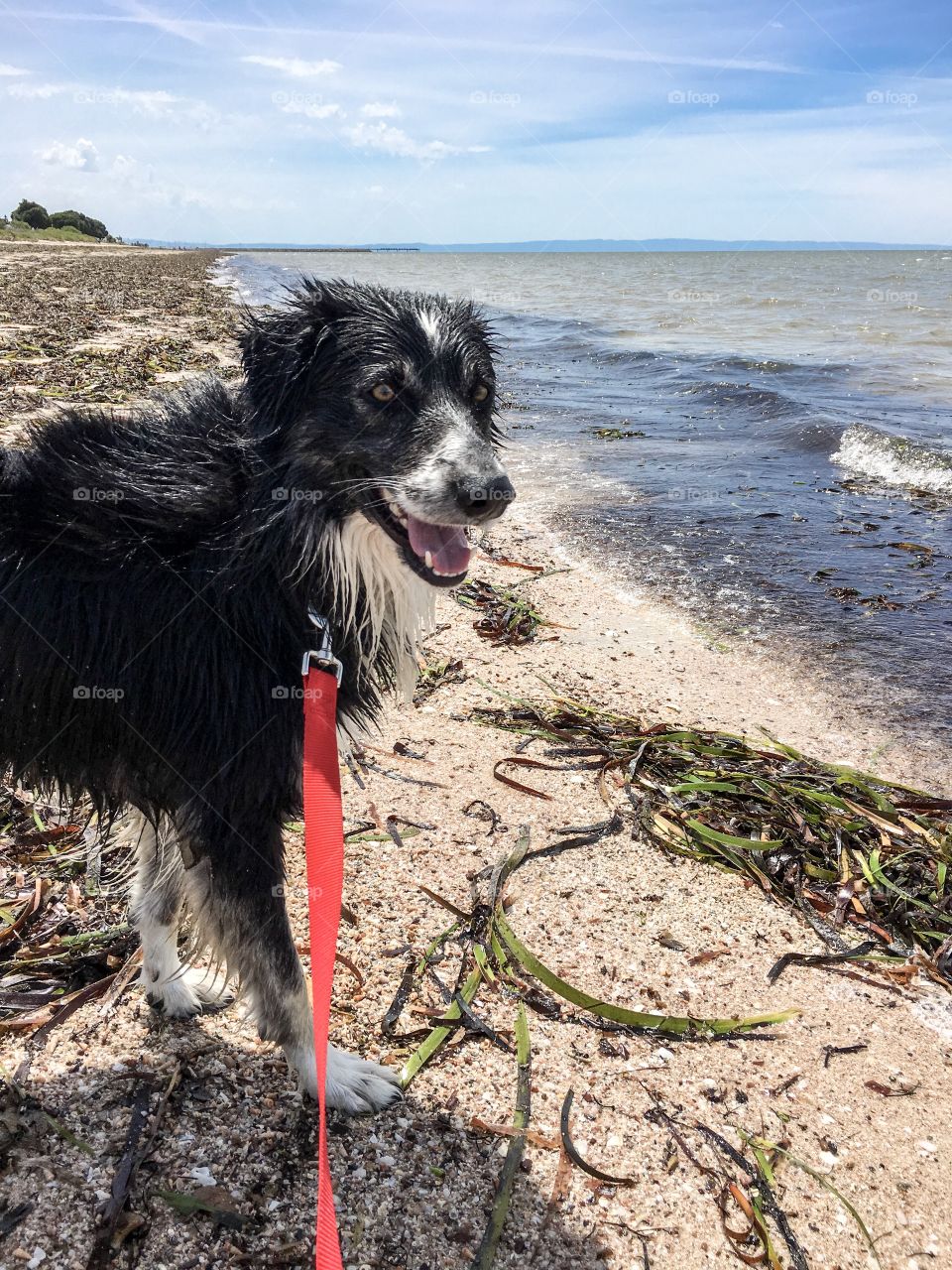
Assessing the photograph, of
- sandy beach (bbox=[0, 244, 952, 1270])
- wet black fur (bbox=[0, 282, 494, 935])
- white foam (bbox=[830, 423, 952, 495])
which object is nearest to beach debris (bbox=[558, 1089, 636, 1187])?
sandy beach (bbox=[0, 244, 952, 1270])

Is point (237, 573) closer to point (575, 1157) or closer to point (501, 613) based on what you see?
point (575, 1157)

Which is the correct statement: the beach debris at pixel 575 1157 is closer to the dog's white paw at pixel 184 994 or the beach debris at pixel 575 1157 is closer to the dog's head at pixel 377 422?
the dog's white paw at pixel 184 994

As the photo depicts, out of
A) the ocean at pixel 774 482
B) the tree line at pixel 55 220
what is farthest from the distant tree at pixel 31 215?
the ocean at pixel 774 482

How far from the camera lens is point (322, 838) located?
2.01 meters

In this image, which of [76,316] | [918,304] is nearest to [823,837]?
[76,316]

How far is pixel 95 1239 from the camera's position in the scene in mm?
1984

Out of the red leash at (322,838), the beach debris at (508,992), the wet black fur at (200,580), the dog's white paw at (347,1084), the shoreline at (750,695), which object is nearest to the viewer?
the red leash at (322,838)

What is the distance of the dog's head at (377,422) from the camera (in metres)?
2.27

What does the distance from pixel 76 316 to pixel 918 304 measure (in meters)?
27.4

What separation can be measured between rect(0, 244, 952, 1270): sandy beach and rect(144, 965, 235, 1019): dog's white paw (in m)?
0.05

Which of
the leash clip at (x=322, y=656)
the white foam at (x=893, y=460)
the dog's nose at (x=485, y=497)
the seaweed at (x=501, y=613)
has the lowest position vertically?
the seaweed at (x=501, y=613)

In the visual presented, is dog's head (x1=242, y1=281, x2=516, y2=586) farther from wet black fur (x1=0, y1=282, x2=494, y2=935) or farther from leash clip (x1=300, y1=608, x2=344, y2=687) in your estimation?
leash clip (x1=300, y1=608, x2=344, y2=687)

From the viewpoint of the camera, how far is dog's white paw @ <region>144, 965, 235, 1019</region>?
2686 mm

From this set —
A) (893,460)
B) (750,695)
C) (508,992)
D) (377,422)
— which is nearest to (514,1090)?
(508,992)
